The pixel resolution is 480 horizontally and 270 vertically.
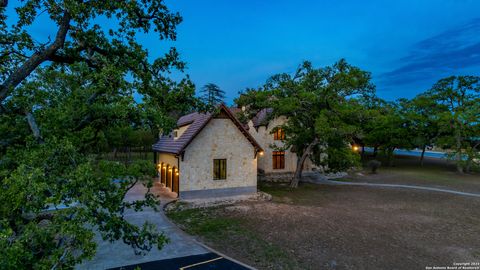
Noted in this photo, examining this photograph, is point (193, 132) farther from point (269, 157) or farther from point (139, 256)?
point (269, 157)

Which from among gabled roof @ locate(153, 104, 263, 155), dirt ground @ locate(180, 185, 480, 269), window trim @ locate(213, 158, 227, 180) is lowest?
dirt ground @ locate(180, 185, 480, 269)

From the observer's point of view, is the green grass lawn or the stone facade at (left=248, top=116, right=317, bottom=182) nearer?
the green grass lawn

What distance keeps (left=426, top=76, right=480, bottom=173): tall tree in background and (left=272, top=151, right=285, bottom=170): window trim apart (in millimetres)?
20245

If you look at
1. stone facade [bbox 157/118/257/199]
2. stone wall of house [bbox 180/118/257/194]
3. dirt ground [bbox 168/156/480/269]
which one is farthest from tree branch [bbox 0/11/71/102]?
stone wall of house [bbox 180/118/257/194]

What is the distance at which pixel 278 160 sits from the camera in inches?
1074

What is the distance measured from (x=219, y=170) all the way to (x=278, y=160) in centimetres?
1120

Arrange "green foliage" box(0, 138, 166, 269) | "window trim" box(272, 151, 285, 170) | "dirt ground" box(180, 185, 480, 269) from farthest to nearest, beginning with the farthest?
"window trim" box(272, 151, 285, 170), "dirt ground" box(180, 185, 480, 269), "green foliage" box(0, 138, 166, 269)

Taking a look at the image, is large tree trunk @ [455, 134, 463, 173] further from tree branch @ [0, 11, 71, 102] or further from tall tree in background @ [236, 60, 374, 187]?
tree branch @ [0, 11, 71, 102]

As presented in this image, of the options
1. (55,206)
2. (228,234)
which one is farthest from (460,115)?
(55,206)

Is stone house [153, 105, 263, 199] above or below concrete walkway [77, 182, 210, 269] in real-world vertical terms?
above

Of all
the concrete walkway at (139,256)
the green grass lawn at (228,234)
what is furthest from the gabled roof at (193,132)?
the concrete walkway at (139,256)

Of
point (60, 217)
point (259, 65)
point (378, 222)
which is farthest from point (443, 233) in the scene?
point (259, 65)

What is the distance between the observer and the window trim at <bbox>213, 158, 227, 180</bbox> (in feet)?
57.3

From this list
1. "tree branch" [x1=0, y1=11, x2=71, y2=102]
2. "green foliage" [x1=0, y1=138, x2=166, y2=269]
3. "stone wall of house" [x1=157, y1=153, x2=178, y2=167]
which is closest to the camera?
"green foliage" [x1=0, y1=138, x2=166, y2=269]
